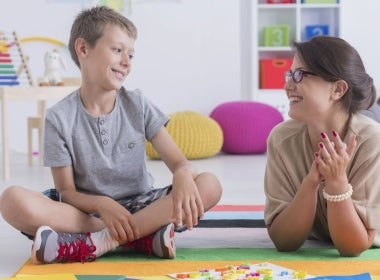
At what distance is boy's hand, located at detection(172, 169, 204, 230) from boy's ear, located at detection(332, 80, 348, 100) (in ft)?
1.19

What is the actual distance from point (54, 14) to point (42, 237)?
3.25m

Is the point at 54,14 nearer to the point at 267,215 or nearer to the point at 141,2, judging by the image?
the point at 141,2

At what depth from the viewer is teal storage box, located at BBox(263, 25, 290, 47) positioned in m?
4.92

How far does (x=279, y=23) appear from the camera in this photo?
16.6 feet

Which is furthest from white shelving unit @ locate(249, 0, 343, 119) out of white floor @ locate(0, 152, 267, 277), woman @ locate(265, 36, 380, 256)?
woman @ locate(265, 36, 380, 256)

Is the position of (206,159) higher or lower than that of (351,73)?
lower

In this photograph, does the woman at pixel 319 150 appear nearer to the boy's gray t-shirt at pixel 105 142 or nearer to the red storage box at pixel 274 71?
the boy's gray t-shirt at pixel 105 142

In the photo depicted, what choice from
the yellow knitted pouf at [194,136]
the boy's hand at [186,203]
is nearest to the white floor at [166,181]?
the yellow knitted pouf at [194,136]

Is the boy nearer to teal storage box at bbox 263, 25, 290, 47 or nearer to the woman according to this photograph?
the woman

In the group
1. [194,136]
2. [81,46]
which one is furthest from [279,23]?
[81,46]

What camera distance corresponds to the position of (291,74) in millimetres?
1773

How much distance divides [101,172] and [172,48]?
3032 millimetres

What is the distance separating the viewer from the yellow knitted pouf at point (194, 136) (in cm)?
416

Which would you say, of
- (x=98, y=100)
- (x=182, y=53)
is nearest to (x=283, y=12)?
(x=182, y=53)
